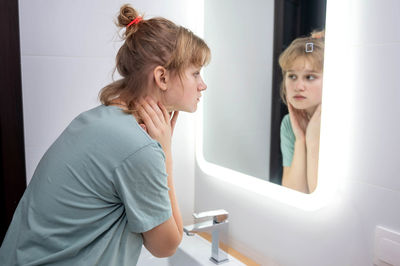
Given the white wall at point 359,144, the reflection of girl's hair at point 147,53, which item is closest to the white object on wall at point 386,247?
the white wall at point 359,144

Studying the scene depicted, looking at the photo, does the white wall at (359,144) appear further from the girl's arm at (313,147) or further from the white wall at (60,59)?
the white wall at (60,59)

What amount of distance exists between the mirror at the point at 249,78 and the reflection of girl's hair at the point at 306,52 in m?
0.02

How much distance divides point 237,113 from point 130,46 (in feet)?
1.67

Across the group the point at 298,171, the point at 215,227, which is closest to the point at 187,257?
the point at 215,227

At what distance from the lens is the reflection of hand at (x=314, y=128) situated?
91cm

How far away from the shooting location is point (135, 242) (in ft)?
2.60

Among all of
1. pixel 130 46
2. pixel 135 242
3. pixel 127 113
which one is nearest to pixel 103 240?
pixel 135 242

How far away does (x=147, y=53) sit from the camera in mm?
804

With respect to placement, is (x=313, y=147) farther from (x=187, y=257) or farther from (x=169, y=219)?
(x=187, y=257)

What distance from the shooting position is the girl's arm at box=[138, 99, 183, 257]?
75 cm

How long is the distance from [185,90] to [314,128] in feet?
1.12

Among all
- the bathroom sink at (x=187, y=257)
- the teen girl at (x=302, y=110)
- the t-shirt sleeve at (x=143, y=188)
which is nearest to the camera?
the t-shirt sleeve at (x=143, y=188)

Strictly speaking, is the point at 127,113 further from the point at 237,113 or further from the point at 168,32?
the point at 237,113

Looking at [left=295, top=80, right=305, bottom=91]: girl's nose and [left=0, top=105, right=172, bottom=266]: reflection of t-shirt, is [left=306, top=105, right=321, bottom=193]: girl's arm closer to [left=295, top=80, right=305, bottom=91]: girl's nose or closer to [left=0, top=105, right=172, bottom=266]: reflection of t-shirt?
[left=295, top=80, right=305, bottom=91]: girl's nose
